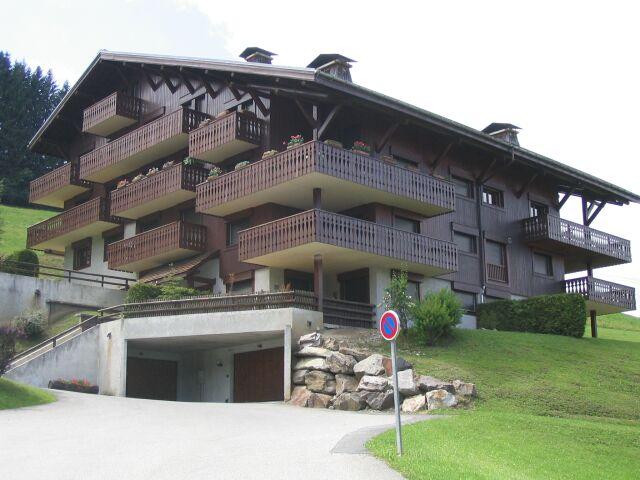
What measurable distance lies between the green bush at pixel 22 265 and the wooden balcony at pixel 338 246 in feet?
40.6

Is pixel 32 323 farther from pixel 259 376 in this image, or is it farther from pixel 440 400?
pixel 440 400

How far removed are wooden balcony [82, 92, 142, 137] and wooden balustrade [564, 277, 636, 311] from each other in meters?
21.8

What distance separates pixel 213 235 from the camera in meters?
36.9

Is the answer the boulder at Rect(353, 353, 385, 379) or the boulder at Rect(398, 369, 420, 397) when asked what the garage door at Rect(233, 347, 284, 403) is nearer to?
the boulder at Rect(353, 353, 385, 379)

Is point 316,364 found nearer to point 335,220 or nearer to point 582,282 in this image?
point 335,220

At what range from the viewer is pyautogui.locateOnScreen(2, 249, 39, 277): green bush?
129 feet

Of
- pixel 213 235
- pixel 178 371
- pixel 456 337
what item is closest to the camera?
pixel 456 337

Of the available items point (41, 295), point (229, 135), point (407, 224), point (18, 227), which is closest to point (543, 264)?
point (407, 224)

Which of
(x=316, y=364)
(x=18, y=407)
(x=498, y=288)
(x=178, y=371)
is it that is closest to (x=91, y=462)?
(x=18, y=407)

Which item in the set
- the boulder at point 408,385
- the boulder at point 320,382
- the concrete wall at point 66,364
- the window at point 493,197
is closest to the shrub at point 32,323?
the concrete wall at point 66,364

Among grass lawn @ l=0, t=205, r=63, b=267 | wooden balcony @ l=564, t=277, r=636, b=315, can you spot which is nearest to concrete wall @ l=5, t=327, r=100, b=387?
wooden balcony @ l=564, t=277, r=636, b=315

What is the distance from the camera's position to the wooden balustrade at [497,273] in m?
38.4

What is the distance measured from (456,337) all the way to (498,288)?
9.50m

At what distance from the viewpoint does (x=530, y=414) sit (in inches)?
928
